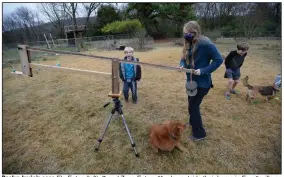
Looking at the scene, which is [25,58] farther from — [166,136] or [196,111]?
[196,111]

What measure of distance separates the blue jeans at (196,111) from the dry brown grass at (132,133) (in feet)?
0.53

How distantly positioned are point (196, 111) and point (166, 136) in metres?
0.53

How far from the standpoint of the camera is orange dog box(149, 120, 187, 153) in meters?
2.29

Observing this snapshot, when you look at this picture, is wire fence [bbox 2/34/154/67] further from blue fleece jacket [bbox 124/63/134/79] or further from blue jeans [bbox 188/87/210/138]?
blue jeans [bbox 188/87/210/138]

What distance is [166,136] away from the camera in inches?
95.2

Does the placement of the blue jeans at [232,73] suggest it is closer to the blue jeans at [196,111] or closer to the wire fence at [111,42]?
the blue jeans at [196,111]

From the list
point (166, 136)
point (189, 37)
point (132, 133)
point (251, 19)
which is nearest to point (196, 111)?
point (166, 136)

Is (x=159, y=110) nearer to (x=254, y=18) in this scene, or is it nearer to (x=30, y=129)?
(x=30, y=129)

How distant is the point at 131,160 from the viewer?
2.45 m

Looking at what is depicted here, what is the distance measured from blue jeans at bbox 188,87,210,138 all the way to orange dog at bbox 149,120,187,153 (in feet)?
1.04

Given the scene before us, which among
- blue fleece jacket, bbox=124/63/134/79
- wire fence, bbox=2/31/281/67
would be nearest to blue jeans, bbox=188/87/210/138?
blue fleece jacket, bbox=124/63/134/79

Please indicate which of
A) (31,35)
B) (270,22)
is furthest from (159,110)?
(31,35)

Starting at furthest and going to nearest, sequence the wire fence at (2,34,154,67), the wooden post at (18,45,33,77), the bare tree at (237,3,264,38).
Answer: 1. the wire fence at (2,34,154,67)
2. the bare tree at (237,3,264,38)
3. the wooden post at (18,45,33,77)

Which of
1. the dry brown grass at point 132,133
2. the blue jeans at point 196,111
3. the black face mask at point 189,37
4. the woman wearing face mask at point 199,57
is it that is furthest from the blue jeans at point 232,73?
the black face mask at point 189,37
